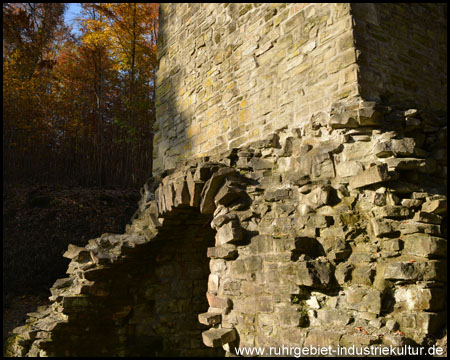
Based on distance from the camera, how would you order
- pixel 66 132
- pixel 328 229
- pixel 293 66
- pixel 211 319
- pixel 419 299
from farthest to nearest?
1. pixel 66 132
2. pixel 293 66
3. pixel 211 319
4. pixel 328 229
5. pixel 419 299

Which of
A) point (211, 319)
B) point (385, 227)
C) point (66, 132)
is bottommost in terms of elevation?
point (211, 319)

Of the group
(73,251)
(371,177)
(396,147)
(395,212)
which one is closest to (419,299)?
(395,212)

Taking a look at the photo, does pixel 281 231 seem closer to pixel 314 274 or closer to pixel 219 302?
pixel 314 274

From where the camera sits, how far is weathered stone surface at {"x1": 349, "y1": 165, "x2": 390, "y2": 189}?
320cm

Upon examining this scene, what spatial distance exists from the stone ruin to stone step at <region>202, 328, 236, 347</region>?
0.6 inches

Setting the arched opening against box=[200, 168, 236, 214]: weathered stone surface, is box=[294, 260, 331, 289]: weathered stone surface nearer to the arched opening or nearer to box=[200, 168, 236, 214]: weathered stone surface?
box=[200, 168, 236, 214]: weathered stone surface

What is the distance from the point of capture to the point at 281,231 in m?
3.71

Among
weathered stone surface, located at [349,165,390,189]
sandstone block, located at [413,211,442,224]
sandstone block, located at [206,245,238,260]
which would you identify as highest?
weathered stone surface, located at [349,165,390,189]

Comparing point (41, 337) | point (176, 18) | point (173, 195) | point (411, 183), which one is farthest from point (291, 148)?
point (41, 337)

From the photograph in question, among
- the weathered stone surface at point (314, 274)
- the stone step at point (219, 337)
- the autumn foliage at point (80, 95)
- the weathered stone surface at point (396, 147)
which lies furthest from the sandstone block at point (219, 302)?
the autumn foliage at point (80, 95)

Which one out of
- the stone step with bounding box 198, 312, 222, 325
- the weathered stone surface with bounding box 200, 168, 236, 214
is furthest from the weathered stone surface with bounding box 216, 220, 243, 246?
the stone step with bounding box 198, 312, 222, 325

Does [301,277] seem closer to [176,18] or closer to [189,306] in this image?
[189,306]

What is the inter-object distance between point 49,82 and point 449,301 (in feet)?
47.4

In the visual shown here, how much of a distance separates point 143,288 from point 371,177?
14.0 feet
